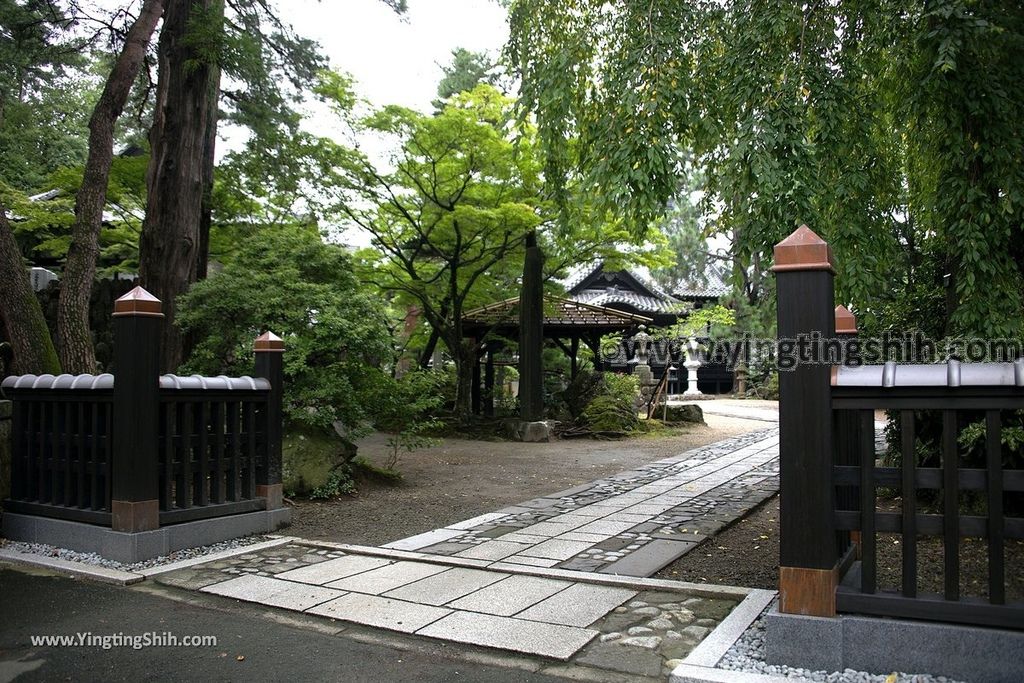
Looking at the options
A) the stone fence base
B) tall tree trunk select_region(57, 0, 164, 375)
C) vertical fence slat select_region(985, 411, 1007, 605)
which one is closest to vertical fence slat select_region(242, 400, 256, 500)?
the stone fence base

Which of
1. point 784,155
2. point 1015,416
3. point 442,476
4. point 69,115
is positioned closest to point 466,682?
point 784,155

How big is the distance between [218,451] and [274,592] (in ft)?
5.30

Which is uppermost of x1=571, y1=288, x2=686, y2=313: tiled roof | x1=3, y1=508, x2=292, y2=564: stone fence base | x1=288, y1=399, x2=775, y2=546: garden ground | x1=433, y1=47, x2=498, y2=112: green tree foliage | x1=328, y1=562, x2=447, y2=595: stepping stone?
x1=433, y1=47, x2=498, y2=112: green tree foliage

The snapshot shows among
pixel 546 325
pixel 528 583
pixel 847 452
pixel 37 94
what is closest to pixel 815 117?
pixel 847 452

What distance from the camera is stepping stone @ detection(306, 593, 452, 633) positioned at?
3.77m

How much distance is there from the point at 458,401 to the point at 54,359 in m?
8.96

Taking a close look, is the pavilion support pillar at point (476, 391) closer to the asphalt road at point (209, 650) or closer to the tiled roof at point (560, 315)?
the tiled roof at point (560, 315)

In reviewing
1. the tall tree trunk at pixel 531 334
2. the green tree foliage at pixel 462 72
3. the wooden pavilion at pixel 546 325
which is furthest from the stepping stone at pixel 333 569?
the green tree foliage at pixel 462 72

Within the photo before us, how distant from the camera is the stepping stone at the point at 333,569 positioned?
15.2 ft

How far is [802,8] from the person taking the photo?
5059mm

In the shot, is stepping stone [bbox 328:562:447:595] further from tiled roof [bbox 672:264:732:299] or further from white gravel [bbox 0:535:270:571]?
tiled roof [bbox 672:264:732:299]

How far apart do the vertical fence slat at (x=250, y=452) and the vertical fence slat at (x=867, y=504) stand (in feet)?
14.6

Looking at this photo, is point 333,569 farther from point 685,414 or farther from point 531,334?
point 685,414

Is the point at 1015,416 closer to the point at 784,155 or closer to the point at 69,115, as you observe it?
the point at 784,155
